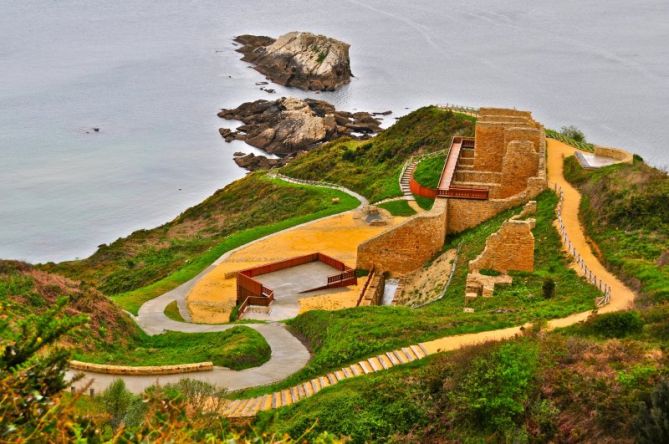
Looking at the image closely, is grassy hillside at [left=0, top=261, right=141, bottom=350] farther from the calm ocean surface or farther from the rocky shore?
the rocky shore

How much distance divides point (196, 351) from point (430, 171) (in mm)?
25355

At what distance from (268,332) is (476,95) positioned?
73.5 meters

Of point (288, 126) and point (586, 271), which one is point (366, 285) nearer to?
point (586, 271)

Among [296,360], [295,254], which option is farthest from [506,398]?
[295,254]

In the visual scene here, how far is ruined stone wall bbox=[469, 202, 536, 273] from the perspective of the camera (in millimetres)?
29875

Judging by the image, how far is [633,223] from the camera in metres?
30.2

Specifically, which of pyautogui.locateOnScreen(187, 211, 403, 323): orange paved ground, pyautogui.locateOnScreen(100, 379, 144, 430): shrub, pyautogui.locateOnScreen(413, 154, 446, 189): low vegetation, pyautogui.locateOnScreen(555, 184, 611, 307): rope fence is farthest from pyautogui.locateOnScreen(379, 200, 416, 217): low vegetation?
pyautogui.locateOnScreen(100, 379, 144, 430): shrub

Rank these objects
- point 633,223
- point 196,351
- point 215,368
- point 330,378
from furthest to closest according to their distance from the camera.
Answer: point 633,223 → point 196,351 → point 215,368 → point 330,378

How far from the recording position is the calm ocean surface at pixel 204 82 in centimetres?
7850

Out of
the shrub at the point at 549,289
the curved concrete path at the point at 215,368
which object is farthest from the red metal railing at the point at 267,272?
the shrub at the point at 549,289

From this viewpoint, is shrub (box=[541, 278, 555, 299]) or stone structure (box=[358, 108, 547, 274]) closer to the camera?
shrub (box=[541, 278, 555, 299])

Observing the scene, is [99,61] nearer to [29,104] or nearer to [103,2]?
[29,104]

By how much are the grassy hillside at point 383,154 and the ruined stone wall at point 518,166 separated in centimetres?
1016

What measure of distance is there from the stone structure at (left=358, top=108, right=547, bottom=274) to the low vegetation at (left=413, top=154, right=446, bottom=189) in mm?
1367
